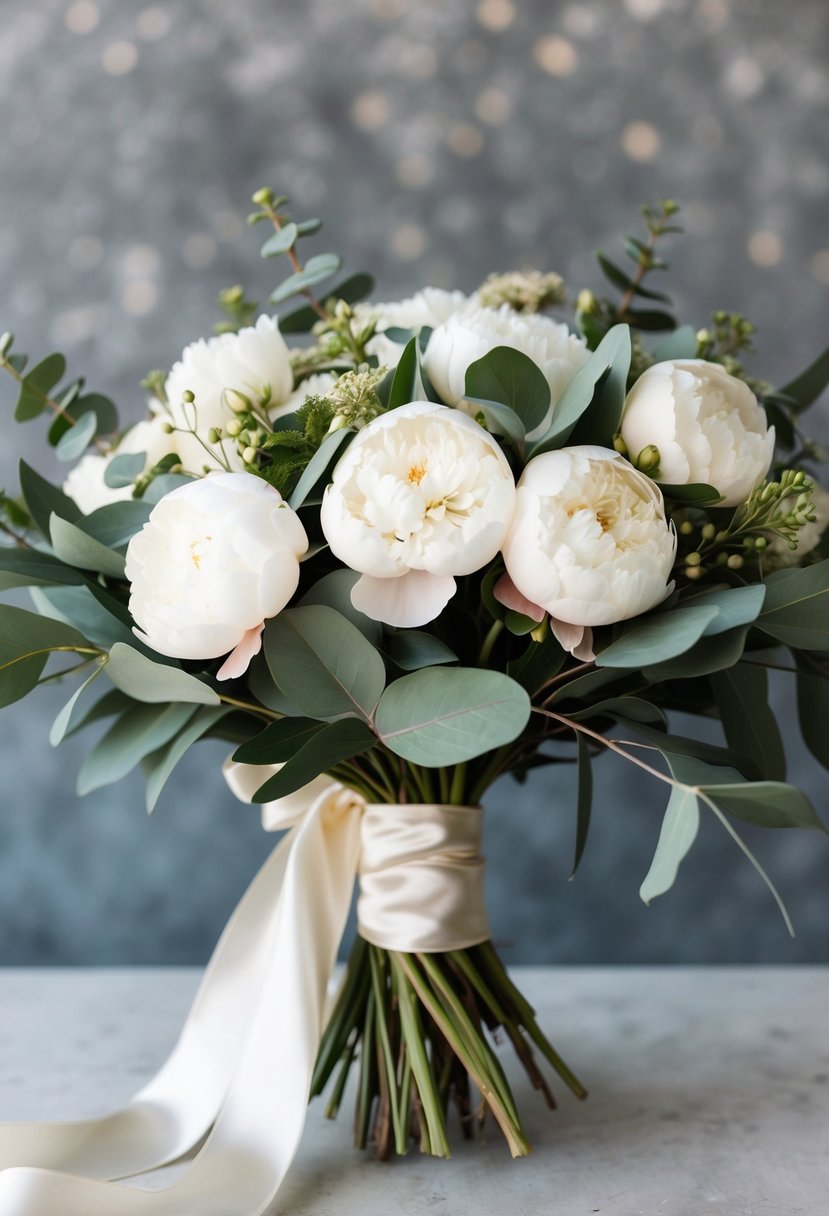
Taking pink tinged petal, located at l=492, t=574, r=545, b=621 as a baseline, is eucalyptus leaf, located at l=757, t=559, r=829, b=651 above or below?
below

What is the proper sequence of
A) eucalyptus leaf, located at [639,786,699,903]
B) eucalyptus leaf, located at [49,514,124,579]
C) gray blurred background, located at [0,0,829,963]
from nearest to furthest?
eucalyptus leaf, located at [639,786,699,903]
eucalyptus leaf, located at [49,514,124,579]
gray blurred background, located at [0,0,829,963]

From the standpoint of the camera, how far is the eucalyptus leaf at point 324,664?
1.73ft

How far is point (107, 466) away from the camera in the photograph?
0.65m

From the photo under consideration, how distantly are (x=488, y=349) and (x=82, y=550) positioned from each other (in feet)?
0.87

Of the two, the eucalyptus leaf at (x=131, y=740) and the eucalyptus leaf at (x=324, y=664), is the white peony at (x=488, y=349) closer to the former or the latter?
the eucalyptus leaf at (x=324, y=664)

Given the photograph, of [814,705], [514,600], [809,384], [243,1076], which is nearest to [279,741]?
[514,600]

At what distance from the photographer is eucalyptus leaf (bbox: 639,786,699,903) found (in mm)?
463

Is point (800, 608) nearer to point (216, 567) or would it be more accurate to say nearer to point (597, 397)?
point (597, 397)

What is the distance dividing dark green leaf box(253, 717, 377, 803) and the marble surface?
28 cm

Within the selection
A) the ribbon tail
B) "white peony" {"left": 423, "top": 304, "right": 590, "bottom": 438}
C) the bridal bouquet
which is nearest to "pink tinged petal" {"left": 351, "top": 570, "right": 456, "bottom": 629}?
the bridal bouquet

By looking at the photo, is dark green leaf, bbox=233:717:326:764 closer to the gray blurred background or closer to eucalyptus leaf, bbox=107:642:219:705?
eucalyptus leaf, bbox=107:642:219:705

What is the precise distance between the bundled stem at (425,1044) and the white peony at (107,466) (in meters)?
0.35

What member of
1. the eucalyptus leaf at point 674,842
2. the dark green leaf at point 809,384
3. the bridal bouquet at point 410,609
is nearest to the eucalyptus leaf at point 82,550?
the bridal bouquet at point 410,609

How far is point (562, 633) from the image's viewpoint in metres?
0.52
